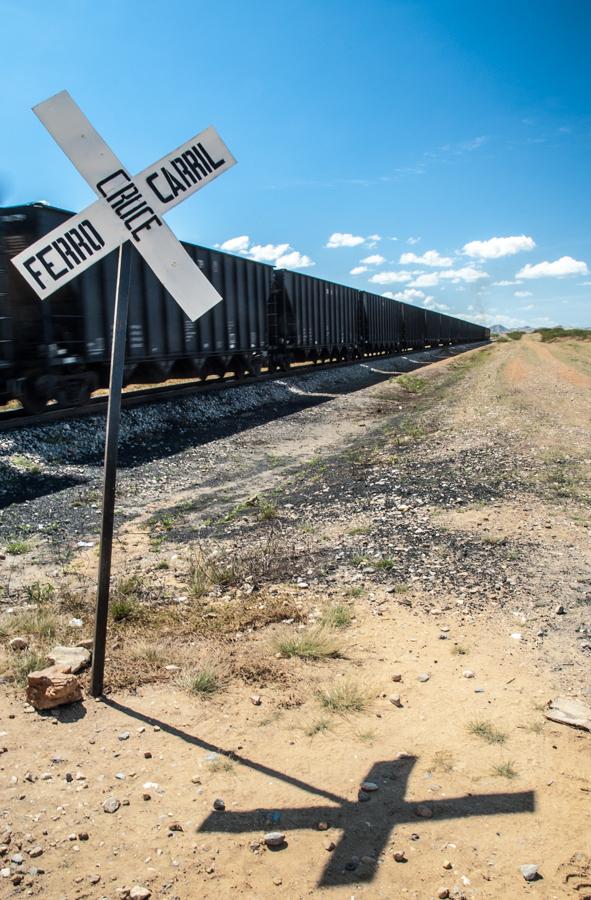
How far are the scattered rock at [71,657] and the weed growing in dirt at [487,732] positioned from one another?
2595 mm

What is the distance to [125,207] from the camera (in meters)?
3.26

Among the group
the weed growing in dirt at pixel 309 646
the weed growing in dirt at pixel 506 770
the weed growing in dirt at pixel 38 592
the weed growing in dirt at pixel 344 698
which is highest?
the weed growing in dirt at pixel 38 592

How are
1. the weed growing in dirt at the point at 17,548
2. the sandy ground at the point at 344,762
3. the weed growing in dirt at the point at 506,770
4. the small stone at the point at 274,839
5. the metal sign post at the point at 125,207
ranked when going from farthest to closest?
the weed growing in dirt at the point at 17,548, the metal sign post at the point at 125,207, the weed growing in dirt at the point at 506,770, the small stone at the point at 274,839, the sandy ground at the point at 344,762

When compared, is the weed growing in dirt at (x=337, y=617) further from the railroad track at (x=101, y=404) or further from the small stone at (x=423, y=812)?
the railroad track at (x=101, y=404)

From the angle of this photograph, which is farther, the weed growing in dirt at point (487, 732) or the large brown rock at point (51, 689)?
Answer: the large brown rock at point (51, 689)

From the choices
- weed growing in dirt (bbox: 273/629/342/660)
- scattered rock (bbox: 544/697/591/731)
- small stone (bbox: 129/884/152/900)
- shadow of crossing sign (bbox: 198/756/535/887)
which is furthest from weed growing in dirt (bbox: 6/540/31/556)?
scattered rock (bbox: 544/697/591/731)

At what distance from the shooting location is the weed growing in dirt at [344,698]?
11.8ft

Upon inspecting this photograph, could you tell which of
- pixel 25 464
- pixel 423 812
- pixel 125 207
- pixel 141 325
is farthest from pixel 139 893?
pixel 141 325

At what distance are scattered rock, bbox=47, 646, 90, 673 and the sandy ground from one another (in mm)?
228

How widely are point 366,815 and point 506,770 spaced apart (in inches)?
31.6

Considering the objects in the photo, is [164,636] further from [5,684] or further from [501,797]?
[501,797]

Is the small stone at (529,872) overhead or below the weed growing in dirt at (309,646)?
below

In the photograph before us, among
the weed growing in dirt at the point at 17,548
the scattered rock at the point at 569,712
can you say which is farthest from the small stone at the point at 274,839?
the weed growing in dirt at the point at 17,548

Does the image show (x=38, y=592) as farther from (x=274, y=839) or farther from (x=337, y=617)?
(x=274, y=839)
